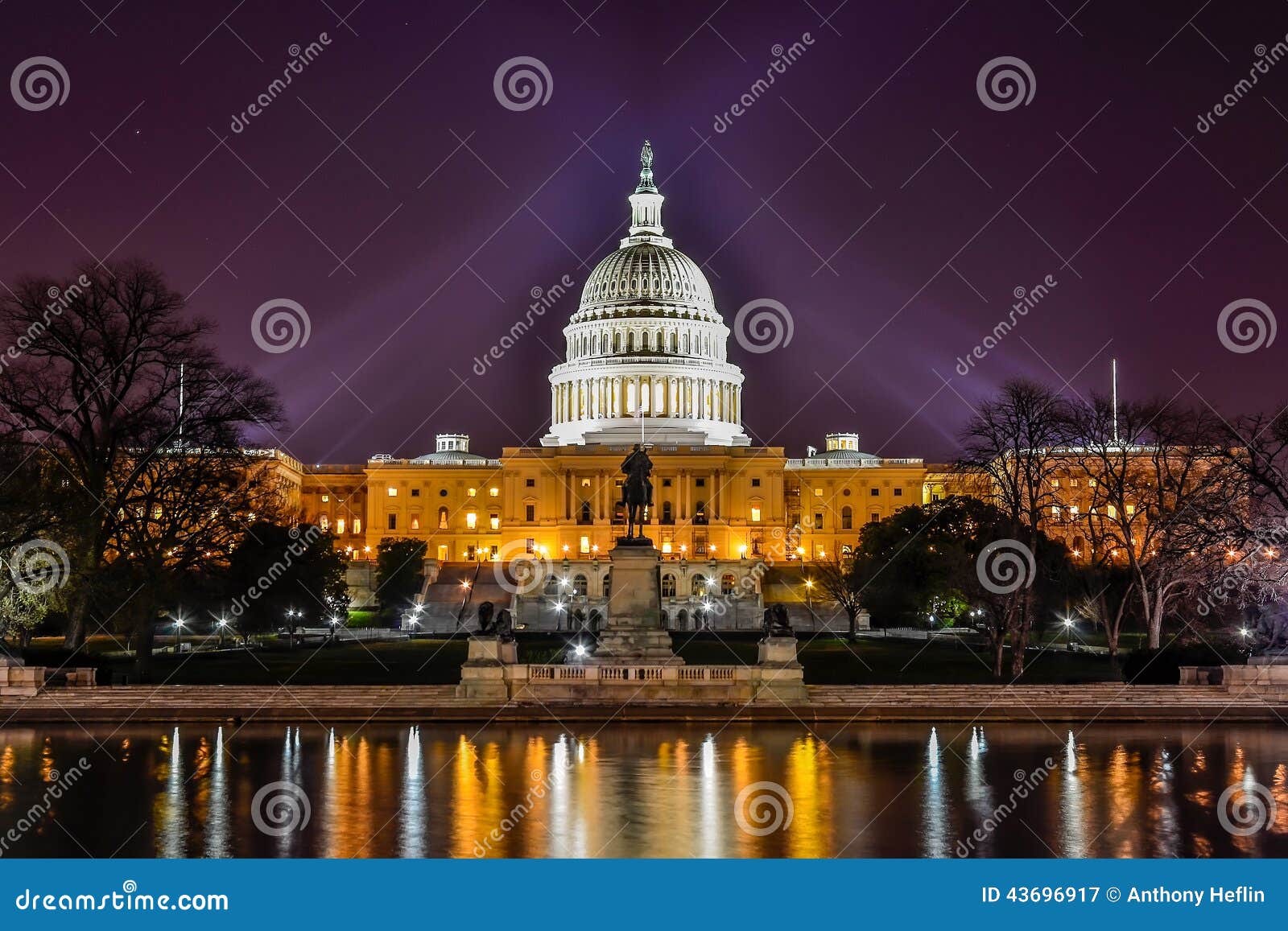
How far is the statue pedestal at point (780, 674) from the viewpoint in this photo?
42.2m

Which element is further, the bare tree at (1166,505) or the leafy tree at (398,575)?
the leafy tree at (398,575)

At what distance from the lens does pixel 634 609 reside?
51.1m

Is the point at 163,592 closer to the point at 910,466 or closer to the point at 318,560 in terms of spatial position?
the point at 318,560

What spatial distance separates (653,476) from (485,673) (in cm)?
10579

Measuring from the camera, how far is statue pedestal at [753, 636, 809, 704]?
42219 millimetres

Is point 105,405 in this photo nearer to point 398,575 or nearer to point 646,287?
point 398,575

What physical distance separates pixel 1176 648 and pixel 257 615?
39062 millimetres

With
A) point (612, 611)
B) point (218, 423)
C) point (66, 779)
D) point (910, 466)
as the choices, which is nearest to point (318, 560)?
point (218, 423)

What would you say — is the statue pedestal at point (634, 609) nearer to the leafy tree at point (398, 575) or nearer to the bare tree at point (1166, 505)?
the bare tree at point (1166, 505)

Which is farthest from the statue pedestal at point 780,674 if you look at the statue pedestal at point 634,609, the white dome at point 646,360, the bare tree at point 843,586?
the white dome at point 646,360

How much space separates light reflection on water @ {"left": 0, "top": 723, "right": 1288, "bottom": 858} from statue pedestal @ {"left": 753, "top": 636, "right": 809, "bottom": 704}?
350 centimetres

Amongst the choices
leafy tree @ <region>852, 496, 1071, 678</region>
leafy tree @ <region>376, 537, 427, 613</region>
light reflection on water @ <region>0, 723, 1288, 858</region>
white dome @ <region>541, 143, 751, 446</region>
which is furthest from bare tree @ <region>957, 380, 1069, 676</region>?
white dome @ <region>541, 143, 751, 446</region>

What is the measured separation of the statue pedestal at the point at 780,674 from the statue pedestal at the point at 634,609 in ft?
23.5

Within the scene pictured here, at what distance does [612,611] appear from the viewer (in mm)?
51000
